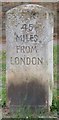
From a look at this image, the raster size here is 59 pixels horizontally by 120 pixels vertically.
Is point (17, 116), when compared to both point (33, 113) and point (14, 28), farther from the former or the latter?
point (14, 28)

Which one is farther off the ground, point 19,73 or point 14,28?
point 14,28

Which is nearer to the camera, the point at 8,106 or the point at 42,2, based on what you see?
the point at 8,106

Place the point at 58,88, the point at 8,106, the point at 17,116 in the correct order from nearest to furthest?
the point at 17,116 < the point at 8,106 < the point at 58,88

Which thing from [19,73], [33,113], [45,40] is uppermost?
[45,40]

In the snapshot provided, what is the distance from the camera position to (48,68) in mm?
7035

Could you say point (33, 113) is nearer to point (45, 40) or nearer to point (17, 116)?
point (17, 116)

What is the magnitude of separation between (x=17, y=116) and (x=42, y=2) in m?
10.8

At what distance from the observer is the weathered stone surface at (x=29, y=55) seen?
7.00 m

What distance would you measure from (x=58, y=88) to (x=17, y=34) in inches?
79.1

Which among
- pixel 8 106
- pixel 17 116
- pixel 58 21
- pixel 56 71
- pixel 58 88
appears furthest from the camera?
pixel 58 21

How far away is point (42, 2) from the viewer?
677 inches

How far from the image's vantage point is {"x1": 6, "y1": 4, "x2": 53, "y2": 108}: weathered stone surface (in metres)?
7.00

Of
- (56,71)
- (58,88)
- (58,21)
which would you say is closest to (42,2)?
(58,21)

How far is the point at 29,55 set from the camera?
23.3 feet
